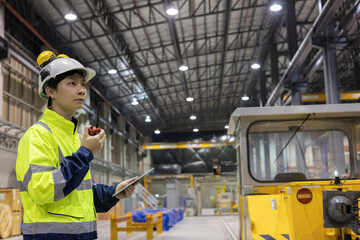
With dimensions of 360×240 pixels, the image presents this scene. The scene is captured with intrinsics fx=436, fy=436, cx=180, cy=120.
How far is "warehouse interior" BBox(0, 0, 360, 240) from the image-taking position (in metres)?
13.7

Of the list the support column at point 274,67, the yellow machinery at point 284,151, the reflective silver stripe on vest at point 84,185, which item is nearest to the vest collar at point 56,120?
the reflective silver stripe on vest at point 84,185

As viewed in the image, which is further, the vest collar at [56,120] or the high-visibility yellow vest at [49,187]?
the vest collar at [56,120]

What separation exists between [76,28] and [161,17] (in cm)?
347

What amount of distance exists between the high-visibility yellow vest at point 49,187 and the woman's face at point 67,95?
6 cm

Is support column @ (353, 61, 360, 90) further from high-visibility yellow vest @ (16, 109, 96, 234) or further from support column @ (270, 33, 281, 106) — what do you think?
high-visibility yellow vest @ (16, 109, 96, 234)

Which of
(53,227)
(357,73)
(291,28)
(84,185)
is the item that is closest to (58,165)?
(84,185)

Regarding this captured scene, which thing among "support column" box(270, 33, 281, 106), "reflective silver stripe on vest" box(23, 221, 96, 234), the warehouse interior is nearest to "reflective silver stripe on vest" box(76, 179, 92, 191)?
"reflective silver stripe on vest" box(23, 221, 96, 234)

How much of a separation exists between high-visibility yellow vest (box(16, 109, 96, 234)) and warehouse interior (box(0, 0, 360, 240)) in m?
4.35

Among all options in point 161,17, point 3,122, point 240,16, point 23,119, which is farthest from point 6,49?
point 240,16

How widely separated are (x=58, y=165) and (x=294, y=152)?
4.18 m

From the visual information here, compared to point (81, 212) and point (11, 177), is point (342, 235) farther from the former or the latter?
point (11, 177)

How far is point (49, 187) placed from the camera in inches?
71.4

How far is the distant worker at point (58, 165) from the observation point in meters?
1.85

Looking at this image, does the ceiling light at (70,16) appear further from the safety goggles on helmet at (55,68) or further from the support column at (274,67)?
the safety goggles on helmet at (55,68)
